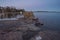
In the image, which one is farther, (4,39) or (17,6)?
(17,6)

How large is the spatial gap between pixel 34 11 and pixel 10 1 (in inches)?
15.5

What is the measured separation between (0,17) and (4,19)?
7 cm

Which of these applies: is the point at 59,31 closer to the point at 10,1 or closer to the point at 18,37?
the point at 18,37

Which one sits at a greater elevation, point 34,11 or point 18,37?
point 34,11

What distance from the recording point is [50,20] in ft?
5.07

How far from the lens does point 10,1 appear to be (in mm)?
1604

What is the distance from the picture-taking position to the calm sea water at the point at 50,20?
1532mm

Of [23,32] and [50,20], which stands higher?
[50,20]

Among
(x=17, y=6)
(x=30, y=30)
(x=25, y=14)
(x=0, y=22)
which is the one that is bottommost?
(x=30, y=30)

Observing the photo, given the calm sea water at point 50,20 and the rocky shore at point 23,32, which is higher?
the calm sea water at point 50,20

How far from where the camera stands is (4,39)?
148cm

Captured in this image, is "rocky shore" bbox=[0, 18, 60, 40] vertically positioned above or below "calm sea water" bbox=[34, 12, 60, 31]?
below

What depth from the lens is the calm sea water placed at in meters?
1.53

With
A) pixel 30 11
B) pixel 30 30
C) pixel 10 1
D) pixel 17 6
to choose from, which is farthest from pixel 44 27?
pixel 10 1
